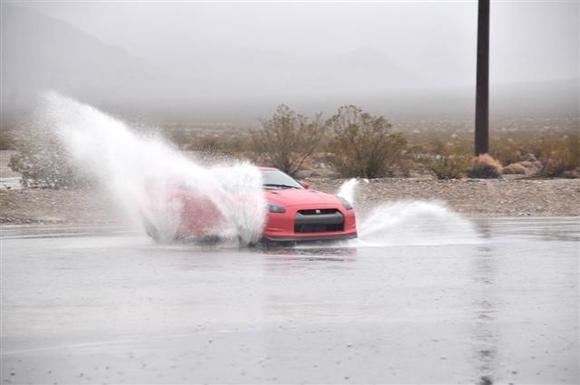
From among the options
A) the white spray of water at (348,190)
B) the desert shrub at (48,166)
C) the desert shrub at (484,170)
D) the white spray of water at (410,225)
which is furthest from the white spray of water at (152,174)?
the desert shrub at (484,170)

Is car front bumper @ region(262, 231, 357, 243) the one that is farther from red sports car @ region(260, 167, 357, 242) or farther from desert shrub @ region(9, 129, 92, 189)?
desert shrub @ region(9, 129, 92, 189)

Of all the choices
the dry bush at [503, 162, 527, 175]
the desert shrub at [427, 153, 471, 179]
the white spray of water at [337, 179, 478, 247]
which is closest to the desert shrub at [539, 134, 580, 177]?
the dry bush at [503, 162, 527, 175]

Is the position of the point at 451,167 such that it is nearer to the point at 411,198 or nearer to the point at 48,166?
the point at 411,198

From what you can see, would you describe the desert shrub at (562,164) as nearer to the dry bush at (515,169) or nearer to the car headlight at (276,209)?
the dry bush at (515,169)

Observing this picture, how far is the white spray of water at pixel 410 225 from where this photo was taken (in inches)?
719

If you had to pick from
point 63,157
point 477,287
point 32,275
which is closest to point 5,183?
point 63,157

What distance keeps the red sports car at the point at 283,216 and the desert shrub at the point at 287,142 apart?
1440cm

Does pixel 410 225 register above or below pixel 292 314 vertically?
above

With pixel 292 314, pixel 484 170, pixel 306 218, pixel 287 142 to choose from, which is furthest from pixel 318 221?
pixel 287 142

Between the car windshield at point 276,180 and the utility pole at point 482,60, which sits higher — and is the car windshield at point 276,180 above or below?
below

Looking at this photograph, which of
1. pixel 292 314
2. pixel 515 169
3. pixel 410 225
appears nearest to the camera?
pixel 292 314

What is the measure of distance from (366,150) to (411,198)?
4.74 m

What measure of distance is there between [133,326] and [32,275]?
400 centimetres

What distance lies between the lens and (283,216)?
55.6 ft
